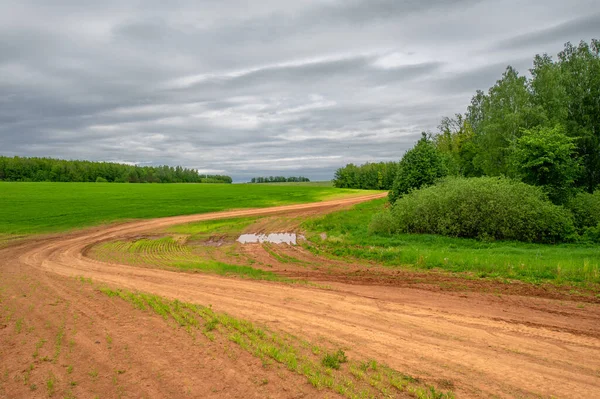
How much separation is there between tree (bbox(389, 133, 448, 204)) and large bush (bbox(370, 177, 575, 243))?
17.0 feet

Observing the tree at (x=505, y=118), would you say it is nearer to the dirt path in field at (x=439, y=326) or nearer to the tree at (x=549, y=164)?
the tree at (x=549, y=164)

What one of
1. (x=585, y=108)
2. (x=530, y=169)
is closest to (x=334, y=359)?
(x=530, y=169)

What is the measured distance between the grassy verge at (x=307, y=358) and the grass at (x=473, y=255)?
9359mm

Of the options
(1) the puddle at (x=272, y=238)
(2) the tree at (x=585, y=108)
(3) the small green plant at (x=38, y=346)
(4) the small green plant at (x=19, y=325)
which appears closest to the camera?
(3) the small green plant at (x=38, y=346)

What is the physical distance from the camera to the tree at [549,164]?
24.6m

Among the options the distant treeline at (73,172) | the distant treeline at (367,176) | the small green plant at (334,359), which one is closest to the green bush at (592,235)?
the small green plant at (334,359)

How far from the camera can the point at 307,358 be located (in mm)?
7117

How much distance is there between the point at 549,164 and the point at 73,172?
11931 centimetres

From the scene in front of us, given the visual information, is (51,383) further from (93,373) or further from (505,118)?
(505,118)

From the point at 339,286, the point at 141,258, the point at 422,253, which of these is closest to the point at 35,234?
the point at 141,258

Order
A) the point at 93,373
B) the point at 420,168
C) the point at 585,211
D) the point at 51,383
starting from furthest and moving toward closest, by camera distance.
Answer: the point at 420,168, the point at 585,211, the point at 93,373, the point at 51,383

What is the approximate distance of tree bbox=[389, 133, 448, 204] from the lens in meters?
29.6

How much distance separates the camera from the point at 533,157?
2509 centimetres

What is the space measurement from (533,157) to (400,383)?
23952 mm
